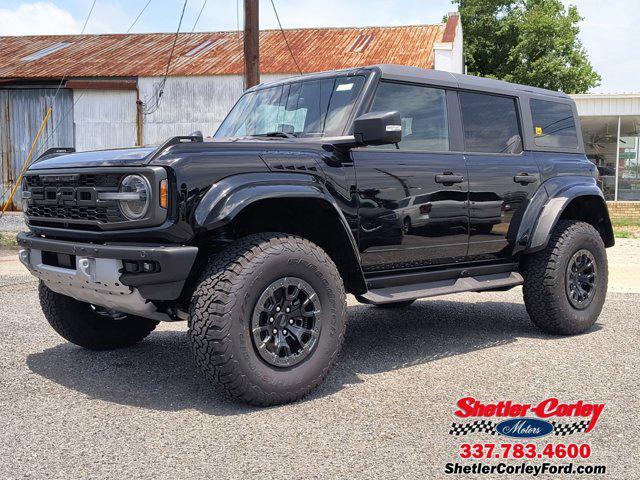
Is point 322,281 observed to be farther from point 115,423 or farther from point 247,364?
point 115,423

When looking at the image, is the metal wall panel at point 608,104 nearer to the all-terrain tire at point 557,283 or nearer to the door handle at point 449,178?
the all-terrain tire at point 557,283

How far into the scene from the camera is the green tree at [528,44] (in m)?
33.2

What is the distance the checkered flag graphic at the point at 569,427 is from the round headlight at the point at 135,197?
236 cm

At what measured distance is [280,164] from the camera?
13.0ft

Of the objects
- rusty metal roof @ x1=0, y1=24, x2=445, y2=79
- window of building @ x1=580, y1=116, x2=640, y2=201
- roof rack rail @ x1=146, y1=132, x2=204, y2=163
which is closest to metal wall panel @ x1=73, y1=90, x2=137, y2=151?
rusty metal roof @ x1=0, y1=24, x2=445, y2=79

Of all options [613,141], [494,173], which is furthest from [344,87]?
[613,141]

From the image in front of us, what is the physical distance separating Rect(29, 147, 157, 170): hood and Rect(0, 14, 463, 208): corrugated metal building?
44.8ft

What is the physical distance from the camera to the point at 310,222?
4316 millimetres

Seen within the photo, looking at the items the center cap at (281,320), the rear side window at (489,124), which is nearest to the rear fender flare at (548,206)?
the rear side window at (489,124)

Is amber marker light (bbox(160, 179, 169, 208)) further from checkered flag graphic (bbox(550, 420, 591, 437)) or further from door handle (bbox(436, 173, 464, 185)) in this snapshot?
checkered flag graphic (bbox(550, 420, 591, 437))

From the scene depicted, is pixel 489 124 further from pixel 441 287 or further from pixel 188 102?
pixel 188 102

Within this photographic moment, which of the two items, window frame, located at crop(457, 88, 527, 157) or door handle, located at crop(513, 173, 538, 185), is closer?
window frame, located at crop(457, 88, 527, 157)

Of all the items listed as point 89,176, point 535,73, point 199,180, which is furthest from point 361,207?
point 535,73

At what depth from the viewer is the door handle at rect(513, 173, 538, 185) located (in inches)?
212
